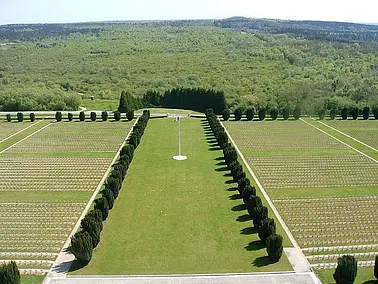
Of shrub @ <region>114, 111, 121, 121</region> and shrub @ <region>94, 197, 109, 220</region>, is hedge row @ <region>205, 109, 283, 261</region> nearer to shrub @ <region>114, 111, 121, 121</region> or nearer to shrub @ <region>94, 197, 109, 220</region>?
shrub @ <region>94, 197, 109, 220</region>

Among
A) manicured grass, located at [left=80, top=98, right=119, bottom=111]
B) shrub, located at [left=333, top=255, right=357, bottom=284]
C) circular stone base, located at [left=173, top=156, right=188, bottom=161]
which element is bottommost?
manicured grass, located at [left=80, top=98, right=119, bottom=111]

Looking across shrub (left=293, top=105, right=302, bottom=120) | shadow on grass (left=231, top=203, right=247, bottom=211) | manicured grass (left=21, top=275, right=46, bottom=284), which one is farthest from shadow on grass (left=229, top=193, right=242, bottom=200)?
shrub (left=293, top=105, right=302, bottom=120)

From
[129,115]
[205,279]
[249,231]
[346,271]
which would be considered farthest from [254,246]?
[129,115]

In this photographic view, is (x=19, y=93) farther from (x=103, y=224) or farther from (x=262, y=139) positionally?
(x=103, y=224)

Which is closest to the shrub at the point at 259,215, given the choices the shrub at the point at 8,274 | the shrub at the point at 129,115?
the shrub at the point at 8,274

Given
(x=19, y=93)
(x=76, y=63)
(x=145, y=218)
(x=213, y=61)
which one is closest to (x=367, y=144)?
(x=145, y=218)

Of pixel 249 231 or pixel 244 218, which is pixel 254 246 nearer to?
pixel 249 231
